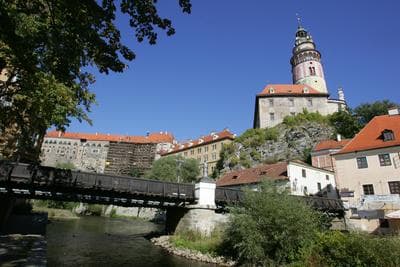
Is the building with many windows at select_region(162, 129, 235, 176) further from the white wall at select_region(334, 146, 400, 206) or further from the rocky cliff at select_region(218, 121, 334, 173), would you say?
the white wall at select_region(334, 146, 400, 206)

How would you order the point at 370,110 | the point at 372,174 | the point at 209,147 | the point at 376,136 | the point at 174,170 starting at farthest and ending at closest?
the point at 209,147 → the point at 174,170 → the point at 370,110 → the point at 376,136 → the point at 372,174

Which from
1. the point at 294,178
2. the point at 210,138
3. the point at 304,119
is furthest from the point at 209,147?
the point at 294,178

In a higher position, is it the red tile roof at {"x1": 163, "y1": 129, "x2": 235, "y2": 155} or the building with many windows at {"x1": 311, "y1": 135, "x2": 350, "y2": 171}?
the red tile roof at {"x1": 163, "y1": 129, "x2": 235, "y2": 155}

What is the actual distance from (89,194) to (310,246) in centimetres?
1622

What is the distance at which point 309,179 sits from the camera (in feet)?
123

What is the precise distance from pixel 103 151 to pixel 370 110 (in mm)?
88961

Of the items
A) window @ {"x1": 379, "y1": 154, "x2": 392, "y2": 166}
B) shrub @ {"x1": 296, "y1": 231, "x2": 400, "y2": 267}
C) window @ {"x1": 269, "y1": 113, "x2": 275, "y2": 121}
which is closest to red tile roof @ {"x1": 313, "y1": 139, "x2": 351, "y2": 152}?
window @ {"x1": 379, "y1": 154, "x2": 392, "y2": 166}

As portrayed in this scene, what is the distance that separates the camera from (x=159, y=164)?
194 feet

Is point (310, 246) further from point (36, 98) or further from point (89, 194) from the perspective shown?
point (89, 194)

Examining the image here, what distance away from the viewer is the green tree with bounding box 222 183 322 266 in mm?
12773

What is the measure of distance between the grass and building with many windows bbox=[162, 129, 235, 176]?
49367mm

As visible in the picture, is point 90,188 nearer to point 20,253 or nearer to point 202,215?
point 202,215

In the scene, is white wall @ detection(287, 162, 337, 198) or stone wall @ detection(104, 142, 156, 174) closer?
white wall @ detection(287, 162, 337, 198)

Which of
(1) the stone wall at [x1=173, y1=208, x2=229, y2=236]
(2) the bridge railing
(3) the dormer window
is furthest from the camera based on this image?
(3) the dormer window
